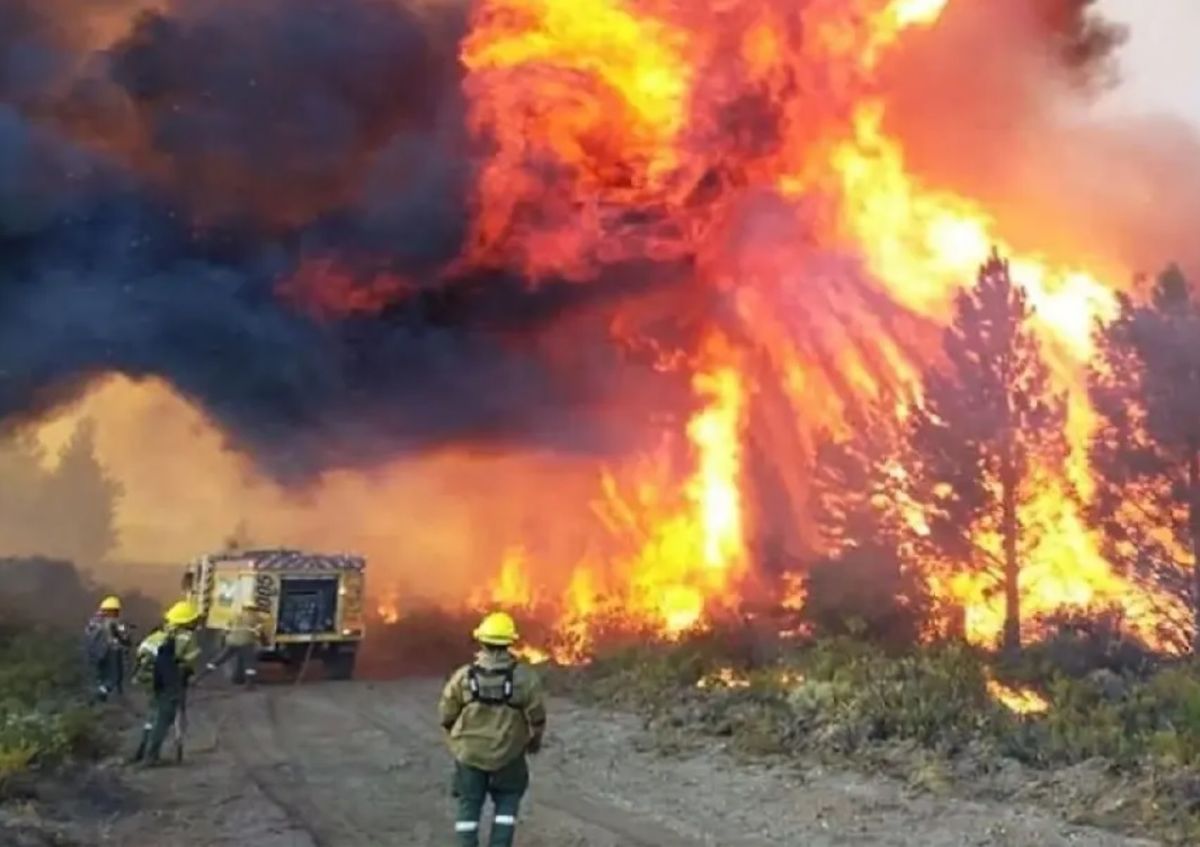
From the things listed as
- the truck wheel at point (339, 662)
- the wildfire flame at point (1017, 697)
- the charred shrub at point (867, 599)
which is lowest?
the truck wheel at point (339, 662)

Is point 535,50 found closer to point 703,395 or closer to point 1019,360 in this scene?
point 703,395

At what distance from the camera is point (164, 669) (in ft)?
52.4

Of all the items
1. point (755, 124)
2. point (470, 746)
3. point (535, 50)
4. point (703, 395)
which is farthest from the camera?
point (703, 395)

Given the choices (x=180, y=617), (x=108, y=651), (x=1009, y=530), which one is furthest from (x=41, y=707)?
(x=1009, y=530)

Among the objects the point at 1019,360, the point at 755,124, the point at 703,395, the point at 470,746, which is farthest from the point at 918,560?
the point at 470,746

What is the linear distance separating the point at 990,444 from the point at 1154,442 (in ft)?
11.6

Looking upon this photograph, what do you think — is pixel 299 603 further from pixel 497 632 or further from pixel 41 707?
pixel 497 632

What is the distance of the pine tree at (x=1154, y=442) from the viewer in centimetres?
2789

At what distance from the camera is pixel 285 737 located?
64.0 feet

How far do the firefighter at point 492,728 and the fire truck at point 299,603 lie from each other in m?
20.9

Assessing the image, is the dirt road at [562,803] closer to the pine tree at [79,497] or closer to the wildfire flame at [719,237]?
the wildfire flame at [719,237]

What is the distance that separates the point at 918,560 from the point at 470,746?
2238cm

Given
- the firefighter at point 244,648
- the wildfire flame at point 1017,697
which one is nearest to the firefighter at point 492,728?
the wildfire flame at point 1017,697

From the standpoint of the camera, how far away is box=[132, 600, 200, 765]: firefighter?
15945 mm
